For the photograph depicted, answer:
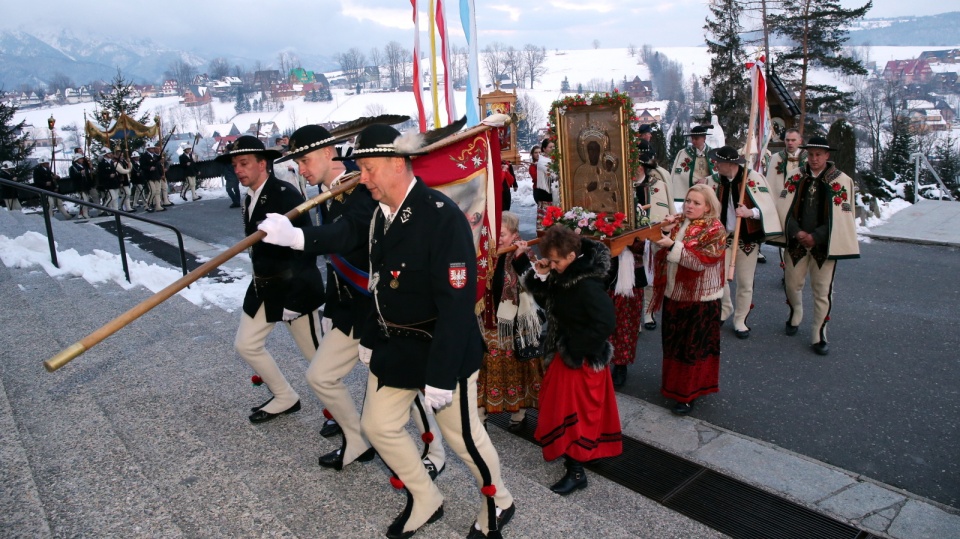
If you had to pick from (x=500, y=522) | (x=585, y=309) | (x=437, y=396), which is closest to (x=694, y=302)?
(x=585, y=309)

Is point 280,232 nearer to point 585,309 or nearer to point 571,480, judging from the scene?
point 585,309

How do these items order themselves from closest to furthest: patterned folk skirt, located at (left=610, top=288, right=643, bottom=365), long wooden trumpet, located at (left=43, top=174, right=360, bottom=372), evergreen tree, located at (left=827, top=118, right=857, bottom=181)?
1. long wooden trumpet, located at (left=43, top=174, right=360, bottom=372)
2. patterned folk skirt, located at (left=610, top=288, right=643, bottom=365)
3. evergreen tree, located at (left=827, top=118, right=857, bottom=181)

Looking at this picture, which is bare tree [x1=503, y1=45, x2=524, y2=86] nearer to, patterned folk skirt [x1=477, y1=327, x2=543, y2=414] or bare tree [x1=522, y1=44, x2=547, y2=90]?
bare tree [x1=522, y1=44, x2=547, y2=90]

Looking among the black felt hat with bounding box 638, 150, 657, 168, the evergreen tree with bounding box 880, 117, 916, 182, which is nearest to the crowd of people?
the black felt hat with bounding box 638, 150, 657, 168

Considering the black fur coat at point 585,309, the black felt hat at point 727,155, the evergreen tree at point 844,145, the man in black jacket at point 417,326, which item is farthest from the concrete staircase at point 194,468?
the evergreen tree at point 844,145

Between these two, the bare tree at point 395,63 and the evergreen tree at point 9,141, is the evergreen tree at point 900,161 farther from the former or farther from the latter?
the bare tree at point 395,63

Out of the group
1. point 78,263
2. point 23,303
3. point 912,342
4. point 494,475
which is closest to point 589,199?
point 494,475

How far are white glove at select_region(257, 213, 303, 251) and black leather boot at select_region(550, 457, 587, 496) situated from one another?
201 cm

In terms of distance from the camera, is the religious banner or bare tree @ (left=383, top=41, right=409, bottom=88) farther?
bare tree @ (left=383, top=41, right=409, bottom=88)

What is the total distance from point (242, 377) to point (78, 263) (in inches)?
184

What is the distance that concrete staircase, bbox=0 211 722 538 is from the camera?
3.33m

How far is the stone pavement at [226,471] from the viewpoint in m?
3.35

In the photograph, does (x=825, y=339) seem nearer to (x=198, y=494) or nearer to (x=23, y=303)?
(x=198, y=494)

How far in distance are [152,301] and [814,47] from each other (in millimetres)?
30798
